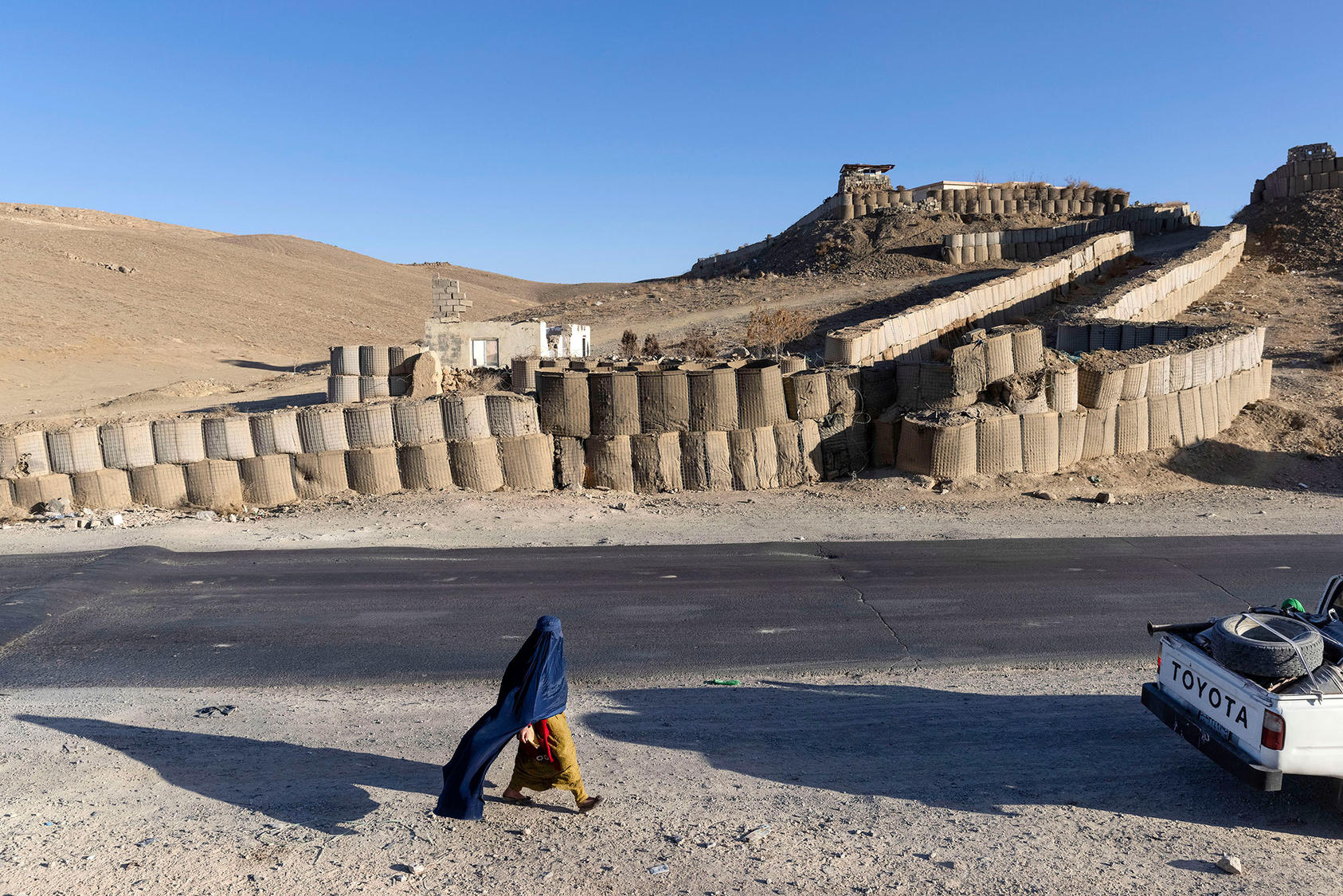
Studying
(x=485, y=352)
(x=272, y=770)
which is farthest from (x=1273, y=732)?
(x=485, y=352)

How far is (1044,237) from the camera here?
132 ft

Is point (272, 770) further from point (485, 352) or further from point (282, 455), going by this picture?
point (485, 352)

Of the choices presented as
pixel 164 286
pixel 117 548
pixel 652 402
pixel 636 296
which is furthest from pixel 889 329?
pixel 164 286

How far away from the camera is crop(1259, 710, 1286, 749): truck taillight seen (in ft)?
15.3

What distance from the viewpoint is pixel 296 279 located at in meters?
62.7

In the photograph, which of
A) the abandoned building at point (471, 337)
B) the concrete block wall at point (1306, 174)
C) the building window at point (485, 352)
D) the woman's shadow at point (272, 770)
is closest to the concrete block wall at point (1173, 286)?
the concrete block wall at point (1306, 174)

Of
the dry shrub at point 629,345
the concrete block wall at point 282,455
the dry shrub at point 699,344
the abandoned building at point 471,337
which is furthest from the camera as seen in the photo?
the dry shrub at point 629,345

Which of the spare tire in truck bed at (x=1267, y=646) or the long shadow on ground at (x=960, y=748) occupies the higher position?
the spare tire in truck bed at (x=1267, y=646)

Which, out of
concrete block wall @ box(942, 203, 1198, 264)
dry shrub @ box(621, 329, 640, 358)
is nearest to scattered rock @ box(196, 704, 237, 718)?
dry shrub @ box(621, 329, 640, 358)

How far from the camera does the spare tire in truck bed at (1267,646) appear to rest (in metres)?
4.90

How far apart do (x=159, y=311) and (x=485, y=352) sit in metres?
29.2

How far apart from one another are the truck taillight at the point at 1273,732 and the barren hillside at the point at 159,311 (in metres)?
30.3

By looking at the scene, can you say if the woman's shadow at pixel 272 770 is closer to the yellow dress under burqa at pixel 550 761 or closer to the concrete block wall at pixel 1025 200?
the yellow dress under burqa at pixel 550 761

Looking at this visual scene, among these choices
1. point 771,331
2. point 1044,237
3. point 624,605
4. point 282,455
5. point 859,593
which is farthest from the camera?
point 1044,237
